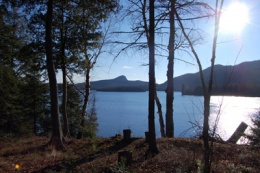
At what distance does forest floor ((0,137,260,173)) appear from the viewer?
23.2 ft

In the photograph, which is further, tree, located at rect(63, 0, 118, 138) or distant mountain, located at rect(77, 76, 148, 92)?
distant mountain, located at rect(77, 76, 148, 92)

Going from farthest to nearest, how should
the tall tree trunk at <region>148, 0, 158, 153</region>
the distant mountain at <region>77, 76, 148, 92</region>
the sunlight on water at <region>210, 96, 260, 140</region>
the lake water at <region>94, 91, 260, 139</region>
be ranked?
the distant mountain at <region>77, 76, 148, 92</region> → the tall tree trunk at <region>148, 0, 158, 153</region> → the lake water at <region>94, 91, 260, 139</region> → the sunlight on water at <region>210, 96, 260, 140</region>

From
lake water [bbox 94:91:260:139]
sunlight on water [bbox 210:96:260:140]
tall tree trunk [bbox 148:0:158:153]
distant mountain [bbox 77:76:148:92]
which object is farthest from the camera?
distant mountain [bbox 77:76:148:92]

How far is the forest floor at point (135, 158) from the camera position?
23.2 feet

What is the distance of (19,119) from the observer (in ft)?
83.6

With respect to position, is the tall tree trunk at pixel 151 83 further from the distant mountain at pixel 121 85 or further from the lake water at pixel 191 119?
the distant mountain at pixel 121 85

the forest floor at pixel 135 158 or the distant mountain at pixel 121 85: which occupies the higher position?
the distant mountain at pixel 121 85

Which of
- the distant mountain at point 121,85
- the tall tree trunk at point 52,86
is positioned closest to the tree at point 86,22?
the tall tree trunk at point 52,86

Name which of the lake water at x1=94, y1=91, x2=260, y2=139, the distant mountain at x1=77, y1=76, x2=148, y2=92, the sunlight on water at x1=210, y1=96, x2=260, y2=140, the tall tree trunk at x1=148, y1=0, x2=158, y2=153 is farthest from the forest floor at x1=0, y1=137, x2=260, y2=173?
the distant mountain at x1=77, y1=76, x2=148, y2=92

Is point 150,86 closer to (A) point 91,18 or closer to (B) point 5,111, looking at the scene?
(A) point 91,18

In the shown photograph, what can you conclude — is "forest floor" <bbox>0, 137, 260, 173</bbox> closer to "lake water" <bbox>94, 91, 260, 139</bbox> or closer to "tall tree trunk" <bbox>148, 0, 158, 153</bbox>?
"tall tree trunk" <bbox>148, 0, 158, 153</bbox>

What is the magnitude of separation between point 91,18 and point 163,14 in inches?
197

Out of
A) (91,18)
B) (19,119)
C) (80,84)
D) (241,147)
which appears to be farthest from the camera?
(19,119)

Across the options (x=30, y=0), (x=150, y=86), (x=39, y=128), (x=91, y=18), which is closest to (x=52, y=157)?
(x=150, y=86)
